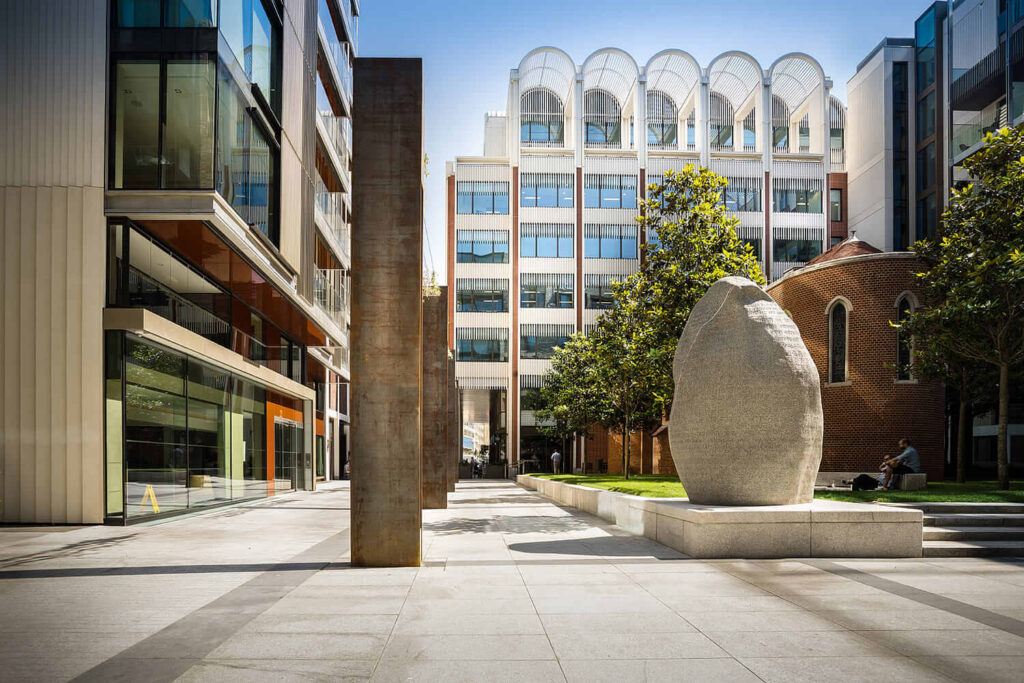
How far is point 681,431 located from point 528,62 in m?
54.6

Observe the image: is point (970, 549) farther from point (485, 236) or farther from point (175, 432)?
point (485, 236)

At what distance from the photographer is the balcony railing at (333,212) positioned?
31361 mm

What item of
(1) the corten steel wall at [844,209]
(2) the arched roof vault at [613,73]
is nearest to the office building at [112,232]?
(2) the arched roof vault at [613,73]

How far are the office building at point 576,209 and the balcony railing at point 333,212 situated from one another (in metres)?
25.0

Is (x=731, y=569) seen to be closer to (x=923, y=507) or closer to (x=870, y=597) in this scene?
(x=870, y=597)

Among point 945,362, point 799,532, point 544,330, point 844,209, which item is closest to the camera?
point 799,532

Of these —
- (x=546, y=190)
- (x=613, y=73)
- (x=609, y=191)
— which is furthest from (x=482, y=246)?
(x=613, y=73)

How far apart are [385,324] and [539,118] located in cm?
5671

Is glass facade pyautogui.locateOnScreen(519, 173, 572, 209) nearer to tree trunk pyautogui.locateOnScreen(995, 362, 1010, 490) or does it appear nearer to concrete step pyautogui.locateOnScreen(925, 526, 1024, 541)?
tree trunk pyautogui.locateOnScreen(995, 362, 1010, 490)

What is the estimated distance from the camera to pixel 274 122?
21.6 metres

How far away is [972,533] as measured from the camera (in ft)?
39.8

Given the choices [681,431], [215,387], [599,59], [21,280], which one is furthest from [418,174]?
[599,59]

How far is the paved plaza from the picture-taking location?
5387mm

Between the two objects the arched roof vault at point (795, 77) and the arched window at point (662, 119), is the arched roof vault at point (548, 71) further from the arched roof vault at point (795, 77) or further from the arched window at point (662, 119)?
the arched roof vault at point (795, 77)
